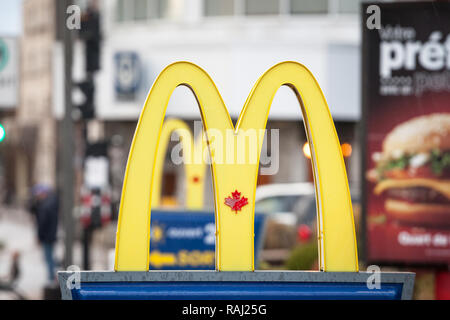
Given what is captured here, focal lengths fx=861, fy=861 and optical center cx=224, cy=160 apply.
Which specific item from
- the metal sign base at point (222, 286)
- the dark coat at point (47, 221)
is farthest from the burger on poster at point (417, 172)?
the dark coat at point (47, 221)

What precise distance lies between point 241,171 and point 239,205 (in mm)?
130

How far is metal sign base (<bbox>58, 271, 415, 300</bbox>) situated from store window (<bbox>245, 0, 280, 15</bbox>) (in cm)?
2483

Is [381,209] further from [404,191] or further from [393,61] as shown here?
[393,61]

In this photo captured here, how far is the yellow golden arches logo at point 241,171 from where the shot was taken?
10.5ft

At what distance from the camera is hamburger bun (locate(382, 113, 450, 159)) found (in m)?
7.72

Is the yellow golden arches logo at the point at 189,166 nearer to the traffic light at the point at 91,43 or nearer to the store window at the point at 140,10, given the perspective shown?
the traffic light at the point at 91,43

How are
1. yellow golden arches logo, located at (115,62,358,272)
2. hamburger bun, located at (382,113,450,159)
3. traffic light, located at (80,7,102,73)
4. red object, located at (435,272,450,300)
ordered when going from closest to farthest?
yellow golden arches logo, located at (115,62,358,272) < hamburger bun, located at (382,113,450,159) < red object, located at (435,272,450,300) < traffic light, located at (80,7,102,73)

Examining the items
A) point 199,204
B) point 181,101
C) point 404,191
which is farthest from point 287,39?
point 404,191

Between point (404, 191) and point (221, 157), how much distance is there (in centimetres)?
493

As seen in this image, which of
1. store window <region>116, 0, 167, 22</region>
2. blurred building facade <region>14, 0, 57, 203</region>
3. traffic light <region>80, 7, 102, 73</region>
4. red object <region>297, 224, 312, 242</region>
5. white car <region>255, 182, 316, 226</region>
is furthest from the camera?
blurred building facade <region>14, 0, 57, 203</region>

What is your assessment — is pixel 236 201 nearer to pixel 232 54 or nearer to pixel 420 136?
pixel 420 136

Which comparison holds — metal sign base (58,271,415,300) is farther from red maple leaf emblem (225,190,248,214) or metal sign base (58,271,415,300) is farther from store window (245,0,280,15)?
→ store window (245,0,280,15)

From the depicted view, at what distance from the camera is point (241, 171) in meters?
3.27

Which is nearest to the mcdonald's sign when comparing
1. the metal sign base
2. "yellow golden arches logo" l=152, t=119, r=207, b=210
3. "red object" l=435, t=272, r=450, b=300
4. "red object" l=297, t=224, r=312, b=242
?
the metal sign base
